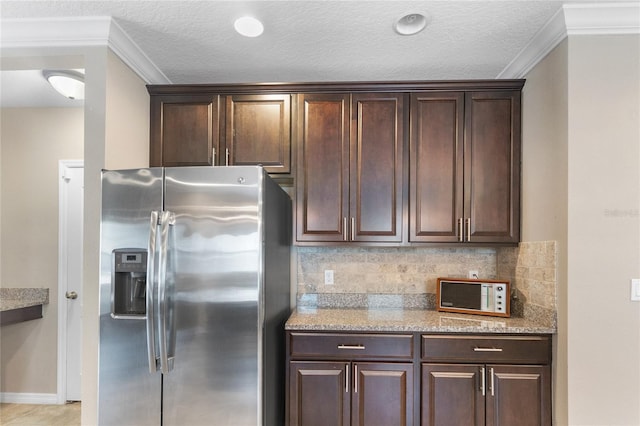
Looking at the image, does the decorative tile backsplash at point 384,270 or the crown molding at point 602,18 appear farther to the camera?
the decorative tile backsplash at point 384,270

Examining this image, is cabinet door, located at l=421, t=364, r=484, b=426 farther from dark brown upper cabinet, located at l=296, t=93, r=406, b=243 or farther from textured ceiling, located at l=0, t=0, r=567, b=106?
textured ceiling, located at l=0, t=0, r=567, b=106

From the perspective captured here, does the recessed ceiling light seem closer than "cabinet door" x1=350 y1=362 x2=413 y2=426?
Yes

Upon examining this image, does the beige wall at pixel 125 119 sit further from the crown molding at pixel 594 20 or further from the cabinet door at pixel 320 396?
the crown molding at pixel 594 20

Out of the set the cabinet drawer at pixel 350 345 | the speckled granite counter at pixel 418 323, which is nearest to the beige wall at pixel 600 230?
the speckled granite counter at pixel 418 323

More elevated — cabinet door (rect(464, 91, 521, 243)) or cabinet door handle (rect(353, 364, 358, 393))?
cabinet door (rect(464, 91, 521, 243))

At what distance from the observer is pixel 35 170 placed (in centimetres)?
319

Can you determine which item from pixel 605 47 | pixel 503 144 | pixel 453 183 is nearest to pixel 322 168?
pixel 453 183

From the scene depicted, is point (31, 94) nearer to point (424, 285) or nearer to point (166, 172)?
point (166, 172)

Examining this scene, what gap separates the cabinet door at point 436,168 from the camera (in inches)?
92.8

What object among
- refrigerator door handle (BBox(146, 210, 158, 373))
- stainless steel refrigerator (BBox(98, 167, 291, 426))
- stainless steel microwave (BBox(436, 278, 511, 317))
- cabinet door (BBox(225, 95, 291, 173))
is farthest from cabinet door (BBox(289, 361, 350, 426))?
cabinet door (BBox(225, 95, 291, 173))

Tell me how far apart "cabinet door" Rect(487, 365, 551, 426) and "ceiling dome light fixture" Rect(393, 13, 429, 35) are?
194cm

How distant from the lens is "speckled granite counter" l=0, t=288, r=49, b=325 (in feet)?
9.33

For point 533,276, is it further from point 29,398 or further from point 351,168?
point 29,398

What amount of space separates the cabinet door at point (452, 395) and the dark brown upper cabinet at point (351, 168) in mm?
834
